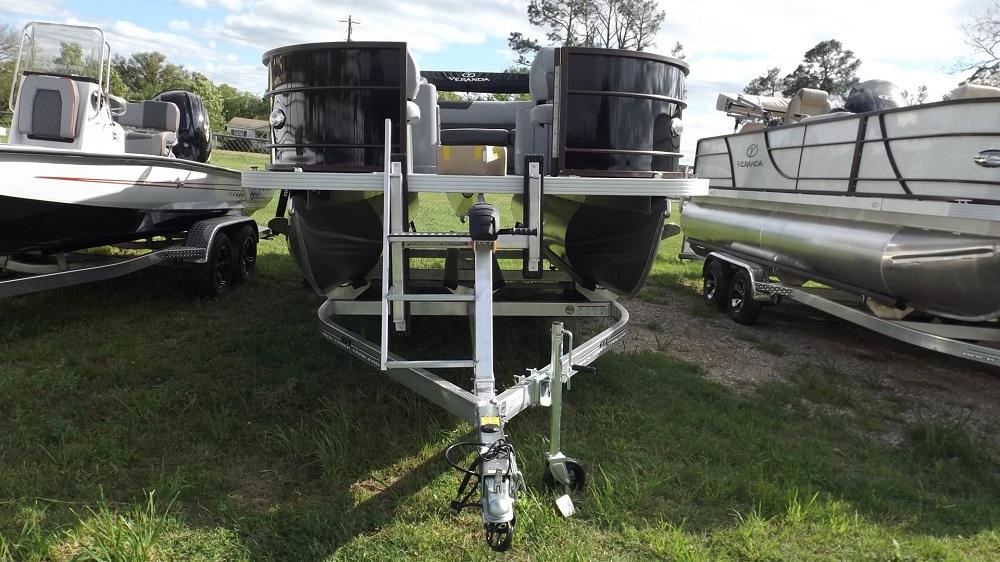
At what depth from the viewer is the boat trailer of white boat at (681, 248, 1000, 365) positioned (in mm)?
3568

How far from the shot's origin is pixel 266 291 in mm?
5691

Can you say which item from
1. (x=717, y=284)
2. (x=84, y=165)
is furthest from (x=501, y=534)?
(x=717, y=284)

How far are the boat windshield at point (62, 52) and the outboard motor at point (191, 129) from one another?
107cm

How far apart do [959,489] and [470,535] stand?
2.11 meters

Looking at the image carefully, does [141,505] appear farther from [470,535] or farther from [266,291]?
[266,291]

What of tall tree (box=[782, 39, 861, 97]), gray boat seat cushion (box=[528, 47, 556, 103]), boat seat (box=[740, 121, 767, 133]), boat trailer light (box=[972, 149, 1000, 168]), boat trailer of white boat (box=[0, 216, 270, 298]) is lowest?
boat trailer of white boat (box=[0, 216, 270, 298])

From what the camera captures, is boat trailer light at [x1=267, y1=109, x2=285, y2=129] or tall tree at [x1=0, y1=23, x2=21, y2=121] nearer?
boat trailer light at [x1=267, y1=109, x2=285, y2=129]

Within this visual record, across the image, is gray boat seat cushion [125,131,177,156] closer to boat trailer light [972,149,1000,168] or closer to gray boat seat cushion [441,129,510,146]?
gray boat seat cushion [441,129,510,146]

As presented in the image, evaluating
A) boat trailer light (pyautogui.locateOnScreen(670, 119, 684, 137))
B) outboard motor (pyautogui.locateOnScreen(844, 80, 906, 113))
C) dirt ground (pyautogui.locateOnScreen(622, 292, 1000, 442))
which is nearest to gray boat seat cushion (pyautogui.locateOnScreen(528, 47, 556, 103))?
boat trailer light (pyautogui.locateOnScreen(670, 119, 684, 137))

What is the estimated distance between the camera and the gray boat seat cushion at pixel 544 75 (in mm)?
3328

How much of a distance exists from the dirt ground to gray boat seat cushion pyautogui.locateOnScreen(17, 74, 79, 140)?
4.41 metres

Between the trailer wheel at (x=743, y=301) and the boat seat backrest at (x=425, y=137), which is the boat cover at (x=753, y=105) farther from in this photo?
the boat seat backrest at (x=425, y=137)

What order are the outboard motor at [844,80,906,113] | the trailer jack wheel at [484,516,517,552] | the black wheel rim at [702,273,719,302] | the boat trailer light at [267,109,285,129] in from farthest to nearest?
1. the black wheel rim at [702,273,719,302]
2. the outboard motor at [844,80,906,113]
3. the boat trailer light at [267,109,285,129]
4. the trailer jack wheel at [484,516,517,552]

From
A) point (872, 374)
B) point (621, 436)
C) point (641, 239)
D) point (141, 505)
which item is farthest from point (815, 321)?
point (141, 505)
